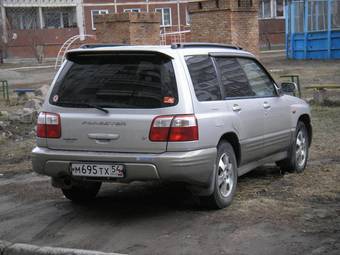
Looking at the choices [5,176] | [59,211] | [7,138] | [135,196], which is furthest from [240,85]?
[7,138]

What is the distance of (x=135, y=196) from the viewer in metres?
7.39

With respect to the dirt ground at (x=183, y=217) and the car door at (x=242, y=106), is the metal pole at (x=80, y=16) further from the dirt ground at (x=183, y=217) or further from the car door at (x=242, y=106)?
the car door at (x=242, y=106)

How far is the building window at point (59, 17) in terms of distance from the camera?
55812mm

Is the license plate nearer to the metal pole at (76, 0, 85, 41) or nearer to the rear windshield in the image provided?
the rear windshield

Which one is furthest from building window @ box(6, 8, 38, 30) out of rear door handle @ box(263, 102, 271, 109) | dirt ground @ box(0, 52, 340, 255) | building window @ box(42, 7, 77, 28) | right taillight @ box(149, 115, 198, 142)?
right taillight @ box(149, 115, 198, 142)

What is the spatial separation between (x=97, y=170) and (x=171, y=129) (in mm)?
840

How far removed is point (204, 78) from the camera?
253 inches

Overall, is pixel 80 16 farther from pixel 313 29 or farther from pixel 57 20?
pixel 313 29

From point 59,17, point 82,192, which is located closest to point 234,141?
point 82,192

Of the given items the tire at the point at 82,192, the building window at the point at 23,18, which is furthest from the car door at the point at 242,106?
the building window at the point at 23,18

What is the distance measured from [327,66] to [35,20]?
1279 inches

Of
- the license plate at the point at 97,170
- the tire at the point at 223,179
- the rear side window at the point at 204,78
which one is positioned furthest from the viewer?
the tire at the point at 223,179

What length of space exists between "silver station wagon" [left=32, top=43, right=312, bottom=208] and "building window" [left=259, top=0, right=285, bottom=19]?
178 ft

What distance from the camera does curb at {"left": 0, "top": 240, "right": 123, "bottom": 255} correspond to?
17.5ft
